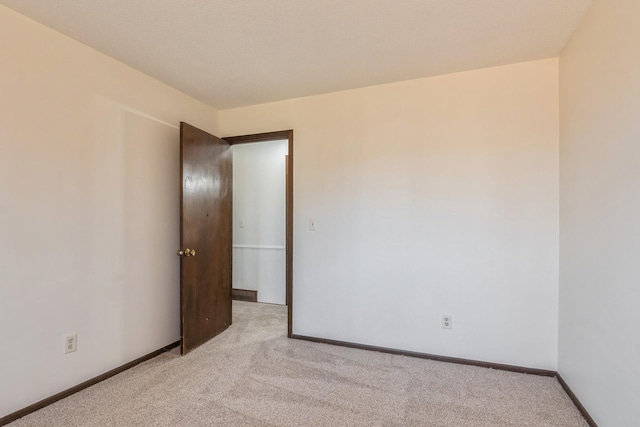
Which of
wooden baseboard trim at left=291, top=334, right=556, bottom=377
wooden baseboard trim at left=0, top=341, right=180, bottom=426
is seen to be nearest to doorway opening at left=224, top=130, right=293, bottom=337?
wooden baseboard trim at left=291, top=334, right=556, bottom=377

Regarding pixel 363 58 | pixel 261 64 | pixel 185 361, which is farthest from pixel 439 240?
pixel 185 361

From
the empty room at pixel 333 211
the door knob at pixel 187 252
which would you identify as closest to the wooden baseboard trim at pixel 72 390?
the empty room at pixel 333 211

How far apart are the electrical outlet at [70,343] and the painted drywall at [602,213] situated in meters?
3.08

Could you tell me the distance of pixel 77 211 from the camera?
81.5 inches

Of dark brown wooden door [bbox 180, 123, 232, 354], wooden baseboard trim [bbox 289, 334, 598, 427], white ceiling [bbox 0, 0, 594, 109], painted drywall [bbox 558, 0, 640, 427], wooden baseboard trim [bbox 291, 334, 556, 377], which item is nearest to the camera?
painted drywall [bbox 558, 0, 640, 427]

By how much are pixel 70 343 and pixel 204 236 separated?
4.00ft

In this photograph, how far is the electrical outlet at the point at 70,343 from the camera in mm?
1996

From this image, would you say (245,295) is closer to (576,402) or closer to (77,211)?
(77,211)

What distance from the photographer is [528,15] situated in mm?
1780

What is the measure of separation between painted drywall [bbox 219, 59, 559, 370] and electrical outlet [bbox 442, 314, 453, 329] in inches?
1.5

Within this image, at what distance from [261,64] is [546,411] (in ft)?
9.87

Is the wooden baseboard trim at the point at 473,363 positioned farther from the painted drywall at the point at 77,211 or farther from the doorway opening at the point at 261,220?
the painted drywall at the point at 77,211

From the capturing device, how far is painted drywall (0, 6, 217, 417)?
5.78 ft

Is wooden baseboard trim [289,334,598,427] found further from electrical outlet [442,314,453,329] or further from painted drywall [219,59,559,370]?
electrical outlet [442,314,453,329]
